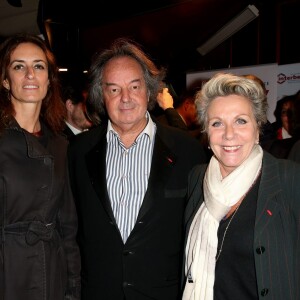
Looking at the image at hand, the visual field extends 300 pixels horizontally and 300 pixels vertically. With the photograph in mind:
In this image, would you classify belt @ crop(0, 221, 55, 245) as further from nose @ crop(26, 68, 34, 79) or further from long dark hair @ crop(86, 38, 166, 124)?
long dark hair @ crop(86, 38, 166, 124)

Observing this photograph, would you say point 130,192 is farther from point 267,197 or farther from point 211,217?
point 267,197

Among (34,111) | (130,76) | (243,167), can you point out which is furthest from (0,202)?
(243,167)

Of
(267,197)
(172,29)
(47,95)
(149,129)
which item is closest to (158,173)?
(149,129)

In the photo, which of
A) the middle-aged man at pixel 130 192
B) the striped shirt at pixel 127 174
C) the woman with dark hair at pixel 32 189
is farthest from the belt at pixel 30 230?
the striped shirt at pixel 127 174

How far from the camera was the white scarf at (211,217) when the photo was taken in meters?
2.14

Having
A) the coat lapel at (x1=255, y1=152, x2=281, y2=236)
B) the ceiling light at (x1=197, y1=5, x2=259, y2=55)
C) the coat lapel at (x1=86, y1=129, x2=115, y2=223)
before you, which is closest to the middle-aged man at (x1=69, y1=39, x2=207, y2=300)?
the coat lapel at (x1=86, y1=129, x2=115, y2=223)

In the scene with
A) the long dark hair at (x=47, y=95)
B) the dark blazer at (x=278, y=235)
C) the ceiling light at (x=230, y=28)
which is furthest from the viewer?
the ceiling light at (x=230, y=28)

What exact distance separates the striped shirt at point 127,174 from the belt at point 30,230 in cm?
46

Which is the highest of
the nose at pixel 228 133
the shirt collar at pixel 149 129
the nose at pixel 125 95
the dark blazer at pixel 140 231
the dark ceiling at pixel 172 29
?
the dark ceiling at pixel 172 29

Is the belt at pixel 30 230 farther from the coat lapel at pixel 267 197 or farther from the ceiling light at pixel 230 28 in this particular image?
the ceiling light at pixel 230 28

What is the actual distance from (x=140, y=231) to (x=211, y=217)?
19.8 inches

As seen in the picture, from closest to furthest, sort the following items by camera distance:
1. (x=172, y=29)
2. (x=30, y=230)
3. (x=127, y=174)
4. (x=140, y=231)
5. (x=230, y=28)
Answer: (x=30, y=230) < (x=140, y=231) < (x=127, y=174) < (x=230, y=28) < (x=172, y=29)

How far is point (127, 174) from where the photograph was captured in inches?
102

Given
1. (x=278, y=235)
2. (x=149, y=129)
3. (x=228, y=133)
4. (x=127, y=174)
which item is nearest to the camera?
(x=278, y=235)
